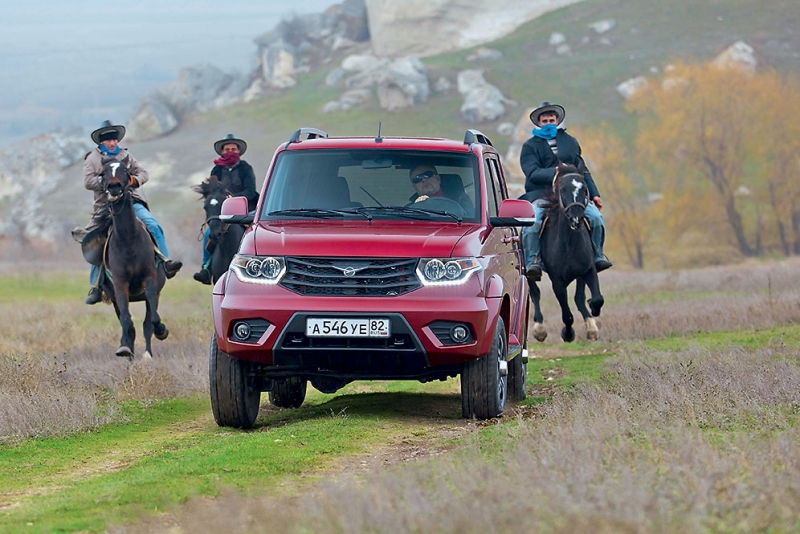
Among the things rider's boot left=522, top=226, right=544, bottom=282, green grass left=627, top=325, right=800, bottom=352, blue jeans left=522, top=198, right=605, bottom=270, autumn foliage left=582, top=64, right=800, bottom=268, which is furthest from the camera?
autumn foliage left=582, top=64, right=800, bottom=268

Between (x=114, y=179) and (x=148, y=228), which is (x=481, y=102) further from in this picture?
(x=114, y=179)

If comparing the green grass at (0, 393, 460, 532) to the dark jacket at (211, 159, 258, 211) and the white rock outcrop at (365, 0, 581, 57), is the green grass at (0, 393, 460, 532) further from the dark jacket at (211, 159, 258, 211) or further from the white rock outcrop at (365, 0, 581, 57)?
the white rock outcrop at (365, 0, 581, 57)

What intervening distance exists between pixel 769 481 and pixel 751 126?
193 ft

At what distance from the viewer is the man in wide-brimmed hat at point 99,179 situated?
16.3 meters

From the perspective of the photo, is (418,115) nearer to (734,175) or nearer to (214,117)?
(214,117)

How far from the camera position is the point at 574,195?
52.7 feet

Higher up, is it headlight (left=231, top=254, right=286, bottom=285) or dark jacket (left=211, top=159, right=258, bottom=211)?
headlight (left=231, top=254, right=286, bottom=285)

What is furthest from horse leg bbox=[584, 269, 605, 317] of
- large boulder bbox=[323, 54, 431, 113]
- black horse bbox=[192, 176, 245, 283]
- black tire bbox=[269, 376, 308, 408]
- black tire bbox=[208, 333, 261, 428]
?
large boulder bbox=[323, 54, 431, 113]

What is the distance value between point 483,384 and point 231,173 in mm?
8580

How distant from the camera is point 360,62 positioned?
518 ft

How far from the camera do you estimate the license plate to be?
30.1ft

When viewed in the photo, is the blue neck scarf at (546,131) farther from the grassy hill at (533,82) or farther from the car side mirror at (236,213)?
the grassy hill at (533,82)

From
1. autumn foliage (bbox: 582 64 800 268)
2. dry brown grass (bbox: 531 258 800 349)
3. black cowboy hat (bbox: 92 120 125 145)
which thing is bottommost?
autumn foliage (bbox: 582 64 800 268)

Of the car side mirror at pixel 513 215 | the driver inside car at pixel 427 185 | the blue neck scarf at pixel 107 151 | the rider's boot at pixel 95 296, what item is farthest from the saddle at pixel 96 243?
the car side mirror at pixel 513 215
